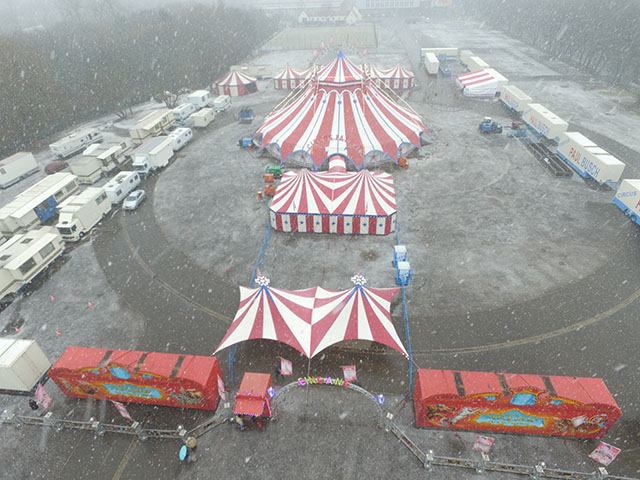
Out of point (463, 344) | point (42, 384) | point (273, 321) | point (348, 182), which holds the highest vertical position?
point (348, 182)

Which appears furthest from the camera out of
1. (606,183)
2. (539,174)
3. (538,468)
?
(539,174)

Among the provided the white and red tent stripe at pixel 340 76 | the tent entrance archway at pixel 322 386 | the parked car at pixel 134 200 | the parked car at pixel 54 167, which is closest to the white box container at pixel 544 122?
the white and red tent stripe at pixel 340 76

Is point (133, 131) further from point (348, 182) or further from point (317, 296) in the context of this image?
point (317, 296)

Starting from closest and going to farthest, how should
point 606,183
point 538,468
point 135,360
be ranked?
point 538,468
point 135,360
point 606,183

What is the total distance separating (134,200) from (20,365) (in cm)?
1577

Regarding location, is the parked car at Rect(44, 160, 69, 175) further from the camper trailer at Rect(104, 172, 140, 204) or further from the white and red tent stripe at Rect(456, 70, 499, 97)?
the white and red tent stripe at Rect(456, 70, 499, 97)

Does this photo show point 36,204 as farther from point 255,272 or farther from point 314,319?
point 314,319

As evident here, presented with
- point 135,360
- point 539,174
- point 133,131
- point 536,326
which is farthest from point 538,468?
point 133,131

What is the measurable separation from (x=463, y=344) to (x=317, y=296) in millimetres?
7190

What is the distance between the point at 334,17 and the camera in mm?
115188

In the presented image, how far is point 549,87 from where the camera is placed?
171ft

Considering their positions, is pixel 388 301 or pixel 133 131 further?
pixel 133 131

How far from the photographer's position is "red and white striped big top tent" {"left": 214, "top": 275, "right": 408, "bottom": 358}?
15.8 meters

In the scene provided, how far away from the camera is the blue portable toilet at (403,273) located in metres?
19.7
